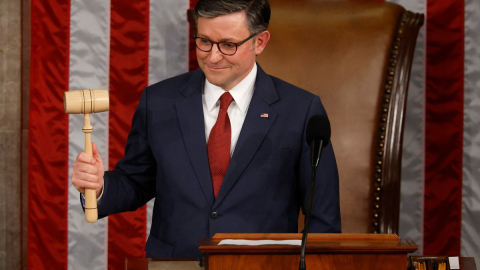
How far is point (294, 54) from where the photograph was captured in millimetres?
2705

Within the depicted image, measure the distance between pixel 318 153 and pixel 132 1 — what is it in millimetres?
1751

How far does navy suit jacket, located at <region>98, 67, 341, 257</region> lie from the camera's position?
1903 millimetres

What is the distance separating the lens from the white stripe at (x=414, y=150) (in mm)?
2879

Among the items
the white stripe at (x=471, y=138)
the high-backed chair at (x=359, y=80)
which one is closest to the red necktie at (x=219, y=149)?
the high-backed chair at (x=359, y=80)

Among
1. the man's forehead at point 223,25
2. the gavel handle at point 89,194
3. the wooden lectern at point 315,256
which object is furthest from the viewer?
the man's forehead at point 223,25

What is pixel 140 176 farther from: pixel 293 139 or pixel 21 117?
pixel 21 117

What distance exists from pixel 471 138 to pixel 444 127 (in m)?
0.12

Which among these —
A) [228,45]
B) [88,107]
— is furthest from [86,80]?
[88,107]

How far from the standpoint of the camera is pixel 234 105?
2004 millimetres

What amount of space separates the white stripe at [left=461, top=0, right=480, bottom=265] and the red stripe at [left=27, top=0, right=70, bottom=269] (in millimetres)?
1752

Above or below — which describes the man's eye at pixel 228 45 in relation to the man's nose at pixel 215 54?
above

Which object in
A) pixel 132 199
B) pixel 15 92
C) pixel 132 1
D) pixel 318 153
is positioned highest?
pixel 132 1

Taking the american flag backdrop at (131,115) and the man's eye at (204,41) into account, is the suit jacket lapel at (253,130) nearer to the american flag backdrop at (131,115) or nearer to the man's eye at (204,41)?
the man's eye at (204,41)

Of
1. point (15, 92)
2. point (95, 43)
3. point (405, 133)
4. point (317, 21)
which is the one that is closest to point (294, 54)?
point (317, 21)
